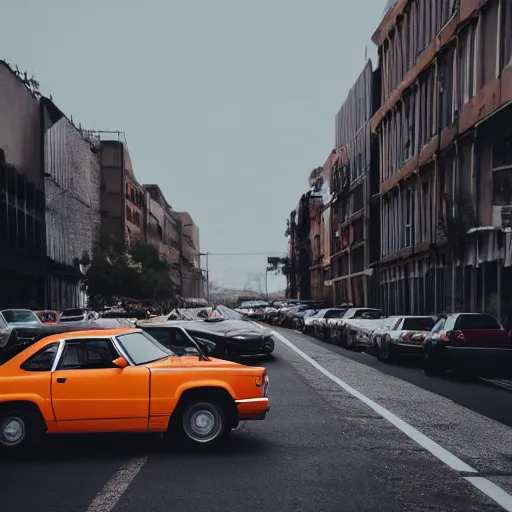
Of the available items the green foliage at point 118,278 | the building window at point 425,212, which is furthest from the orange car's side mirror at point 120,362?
the green foliage at point 118,278

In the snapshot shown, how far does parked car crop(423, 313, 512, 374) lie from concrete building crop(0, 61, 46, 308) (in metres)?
36.8

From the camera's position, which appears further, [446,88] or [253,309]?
[253,309]

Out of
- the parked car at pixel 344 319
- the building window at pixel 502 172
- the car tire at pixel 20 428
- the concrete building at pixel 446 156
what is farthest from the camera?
the parked car at pixel 344 319

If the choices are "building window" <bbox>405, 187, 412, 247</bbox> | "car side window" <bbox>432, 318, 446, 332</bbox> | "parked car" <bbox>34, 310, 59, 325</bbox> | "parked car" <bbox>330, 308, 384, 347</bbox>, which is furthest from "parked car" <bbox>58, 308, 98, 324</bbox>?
"car side window" <bbox>432, 318, 446, 332</bbox>

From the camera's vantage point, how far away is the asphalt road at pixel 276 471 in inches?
271

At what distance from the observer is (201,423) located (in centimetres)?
934

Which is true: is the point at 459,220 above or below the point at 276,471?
above

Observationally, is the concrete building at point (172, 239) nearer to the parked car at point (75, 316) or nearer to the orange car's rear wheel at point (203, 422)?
the parked car at point (75, 316)

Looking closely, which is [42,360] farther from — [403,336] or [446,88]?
[446,88]

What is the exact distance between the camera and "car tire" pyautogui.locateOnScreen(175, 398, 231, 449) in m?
9.30

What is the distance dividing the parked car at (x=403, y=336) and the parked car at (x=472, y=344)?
8.41 feet

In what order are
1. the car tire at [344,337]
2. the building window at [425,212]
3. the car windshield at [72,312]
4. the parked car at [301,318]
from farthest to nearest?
the parked car at [301,318] < the car windshield at [72,312] < the building window at [425,212] < the car tire at [344,337]

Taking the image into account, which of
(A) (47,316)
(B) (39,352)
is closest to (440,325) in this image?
(B) (39,352)

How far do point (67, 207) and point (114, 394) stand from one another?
65305mm
